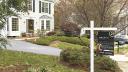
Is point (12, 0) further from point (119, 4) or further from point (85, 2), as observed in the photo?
point (119, 4)

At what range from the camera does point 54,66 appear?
17.1 m

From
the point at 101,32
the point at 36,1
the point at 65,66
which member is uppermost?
the point at 36,1

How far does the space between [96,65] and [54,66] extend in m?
2.11

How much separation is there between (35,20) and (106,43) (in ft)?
136

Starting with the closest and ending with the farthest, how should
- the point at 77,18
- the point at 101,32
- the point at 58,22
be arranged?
the point at 101,32 → the point at 77,18 → the point at 58,22

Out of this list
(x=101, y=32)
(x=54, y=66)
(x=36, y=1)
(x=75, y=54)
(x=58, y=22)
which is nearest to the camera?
(x=101, y=32)

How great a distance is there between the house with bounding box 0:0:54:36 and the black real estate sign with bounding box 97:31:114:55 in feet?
112

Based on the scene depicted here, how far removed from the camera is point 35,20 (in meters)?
53.5

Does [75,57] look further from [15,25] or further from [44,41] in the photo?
[15,25]

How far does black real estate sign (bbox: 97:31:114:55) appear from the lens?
12.6 metres

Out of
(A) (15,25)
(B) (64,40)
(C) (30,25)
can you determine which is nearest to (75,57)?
(B) (64,40)

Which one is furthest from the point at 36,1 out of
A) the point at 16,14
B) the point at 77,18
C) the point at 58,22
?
the point at 16,14

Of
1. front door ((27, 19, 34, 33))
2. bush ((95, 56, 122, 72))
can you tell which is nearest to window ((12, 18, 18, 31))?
front door ((27, 19, 34, 33))

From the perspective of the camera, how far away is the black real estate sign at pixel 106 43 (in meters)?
12.6
